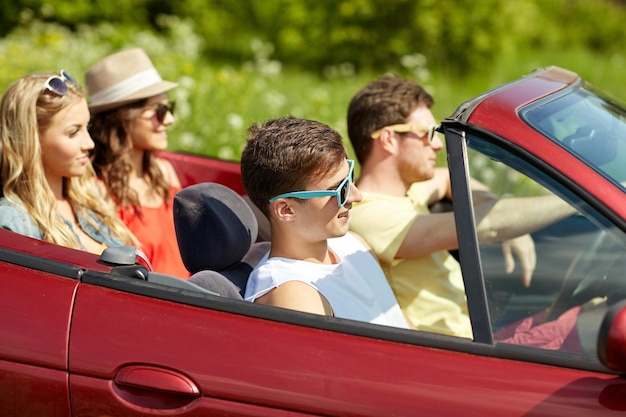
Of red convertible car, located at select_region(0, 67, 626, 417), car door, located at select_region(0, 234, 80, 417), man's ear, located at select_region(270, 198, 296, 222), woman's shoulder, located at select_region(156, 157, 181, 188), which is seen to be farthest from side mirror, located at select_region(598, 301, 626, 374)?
woman's shoulder, located at select_region(156, 157, 181, 188)

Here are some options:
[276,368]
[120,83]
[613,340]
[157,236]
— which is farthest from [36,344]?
[120,83]

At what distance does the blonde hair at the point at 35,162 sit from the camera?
2861 millimetres

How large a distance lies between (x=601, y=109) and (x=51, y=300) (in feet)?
5.30

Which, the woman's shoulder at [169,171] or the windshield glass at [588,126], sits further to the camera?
the woman's shoulder at [169,171]

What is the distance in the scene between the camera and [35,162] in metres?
2.97

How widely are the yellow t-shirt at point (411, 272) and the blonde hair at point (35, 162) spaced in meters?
0.90

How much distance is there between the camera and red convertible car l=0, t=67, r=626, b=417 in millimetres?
1846

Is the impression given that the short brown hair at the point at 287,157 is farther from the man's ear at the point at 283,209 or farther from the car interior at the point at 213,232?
the car interior at the point at 213,232

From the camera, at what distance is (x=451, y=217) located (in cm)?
285

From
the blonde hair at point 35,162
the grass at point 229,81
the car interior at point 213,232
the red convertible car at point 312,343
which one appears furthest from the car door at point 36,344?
the grass at point 229,81

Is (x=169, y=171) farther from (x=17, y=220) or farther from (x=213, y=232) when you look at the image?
(x=213, y=232)

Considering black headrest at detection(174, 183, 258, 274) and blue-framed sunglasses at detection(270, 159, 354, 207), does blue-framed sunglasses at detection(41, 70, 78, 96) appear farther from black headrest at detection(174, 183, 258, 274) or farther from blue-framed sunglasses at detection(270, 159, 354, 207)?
blue-framed sunglasses at detection(270, 159, 354, 207)

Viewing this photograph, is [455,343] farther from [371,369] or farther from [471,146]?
[471,146]

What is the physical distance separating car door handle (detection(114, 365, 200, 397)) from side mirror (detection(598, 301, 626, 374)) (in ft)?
2.76
